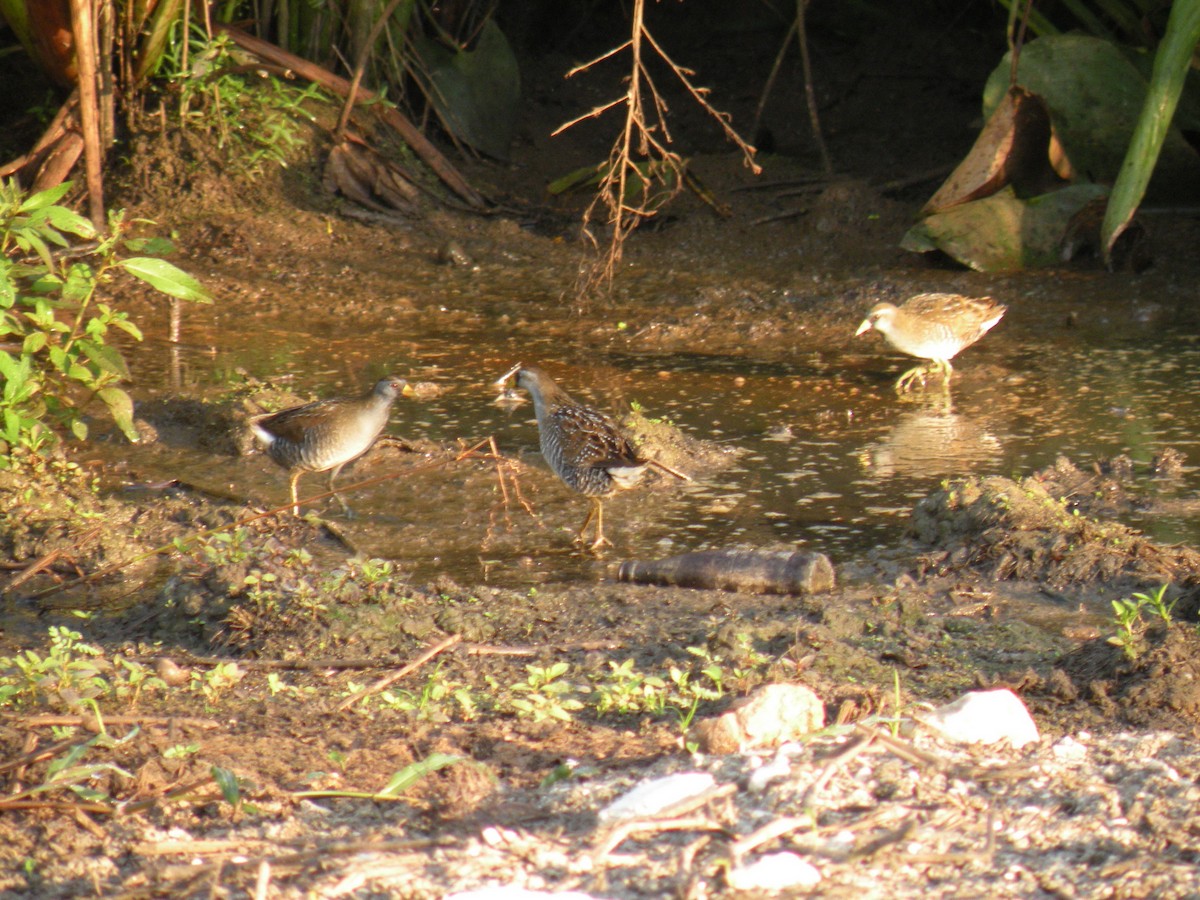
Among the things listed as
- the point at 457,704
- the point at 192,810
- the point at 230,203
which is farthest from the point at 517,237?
the point at 192,810

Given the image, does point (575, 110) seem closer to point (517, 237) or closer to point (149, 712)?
point (517, 237)

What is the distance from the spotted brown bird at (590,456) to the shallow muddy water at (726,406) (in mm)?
150

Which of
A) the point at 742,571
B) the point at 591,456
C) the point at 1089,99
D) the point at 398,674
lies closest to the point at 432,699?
the point at 398,674

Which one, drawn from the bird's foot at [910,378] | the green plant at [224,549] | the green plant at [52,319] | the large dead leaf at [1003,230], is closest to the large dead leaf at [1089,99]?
the large dead leaf at [1003,230]

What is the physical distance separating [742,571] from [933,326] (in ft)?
10.7

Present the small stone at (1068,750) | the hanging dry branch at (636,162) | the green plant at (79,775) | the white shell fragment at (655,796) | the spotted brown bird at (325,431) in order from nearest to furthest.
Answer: the white shell fragment at (655,796), the green plant at (79,775), the small stone at (1068,750), the spotted brown bird at (325,431), the hanging dry branch at (636,162)

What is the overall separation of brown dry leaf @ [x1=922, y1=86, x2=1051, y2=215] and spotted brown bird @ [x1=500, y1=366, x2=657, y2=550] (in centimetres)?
446

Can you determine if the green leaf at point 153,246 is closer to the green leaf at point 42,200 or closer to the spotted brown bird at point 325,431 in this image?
the green leaf at point 42,200

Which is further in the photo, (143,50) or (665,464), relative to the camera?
(143,50)

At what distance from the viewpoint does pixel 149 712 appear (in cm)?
357

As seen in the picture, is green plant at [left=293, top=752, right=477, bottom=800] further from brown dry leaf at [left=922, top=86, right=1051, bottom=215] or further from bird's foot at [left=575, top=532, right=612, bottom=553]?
brown dry leaf at [left=922, top=86, right=1051, bottom=215]

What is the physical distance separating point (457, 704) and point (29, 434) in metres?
2.58

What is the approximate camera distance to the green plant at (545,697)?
3477 millimetres

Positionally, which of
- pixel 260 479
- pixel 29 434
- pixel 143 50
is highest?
pixel 143 50
